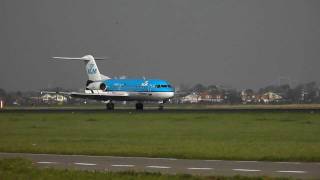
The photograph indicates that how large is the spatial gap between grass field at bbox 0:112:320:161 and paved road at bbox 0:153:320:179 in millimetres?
1866

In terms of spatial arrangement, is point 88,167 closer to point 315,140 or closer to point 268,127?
point 315,140

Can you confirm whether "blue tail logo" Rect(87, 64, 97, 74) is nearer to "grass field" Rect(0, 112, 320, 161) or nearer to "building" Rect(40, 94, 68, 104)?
"grass field" Rect(0, 112, 320, 161)

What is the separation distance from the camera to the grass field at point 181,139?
3056 centimetres

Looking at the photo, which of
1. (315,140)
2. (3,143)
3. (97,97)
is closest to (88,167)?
(3,143)

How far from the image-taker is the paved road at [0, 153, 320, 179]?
2291 centimetres

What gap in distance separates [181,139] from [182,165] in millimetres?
14116

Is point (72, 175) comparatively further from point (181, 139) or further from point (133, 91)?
point (133, 91)

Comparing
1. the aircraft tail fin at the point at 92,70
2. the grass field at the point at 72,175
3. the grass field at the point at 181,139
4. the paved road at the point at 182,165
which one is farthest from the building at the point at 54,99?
the grass field at the point at 72,175

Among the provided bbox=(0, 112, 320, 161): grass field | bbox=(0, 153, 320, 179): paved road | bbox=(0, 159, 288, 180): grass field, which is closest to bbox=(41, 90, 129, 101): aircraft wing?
bbox=(0, 112, 320, 161): grass field

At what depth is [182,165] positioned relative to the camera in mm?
25672

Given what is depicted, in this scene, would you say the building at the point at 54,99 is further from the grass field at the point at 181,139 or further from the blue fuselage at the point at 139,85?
the grass field at the point at 181,139

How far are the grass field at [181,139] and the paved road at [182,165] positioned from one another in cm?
187

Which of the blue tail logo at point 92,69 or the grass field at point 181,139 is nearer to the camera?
the grass field at point 181,139

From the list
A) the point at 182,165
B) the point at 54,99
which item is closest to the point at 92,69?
the point at 54,99
